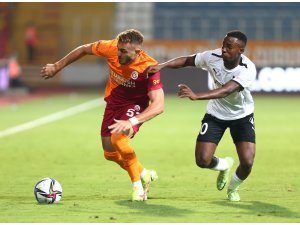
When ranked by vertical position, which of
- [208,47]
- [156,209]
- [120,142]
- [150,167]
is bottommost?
[150,167]

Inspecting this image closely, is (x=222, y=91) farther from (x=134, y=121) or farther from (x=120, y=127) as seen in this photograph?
(x=120, y=127)

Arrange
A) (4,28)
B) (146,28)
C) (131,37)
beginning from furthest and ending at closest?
(4,28), (146,28), (131,37)

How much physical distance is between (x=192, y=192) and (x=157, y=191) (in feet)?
1.41

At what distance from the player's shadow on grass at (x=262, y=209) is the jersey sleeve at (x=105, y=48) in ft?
6.70

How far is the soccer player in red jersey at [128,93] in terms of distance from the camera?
1040 centimetres

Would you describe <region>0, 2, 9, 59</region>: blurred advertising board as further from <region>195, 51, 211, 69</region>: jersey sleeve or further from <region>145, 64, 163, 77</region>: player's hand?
<region>145, 64, 163, 77</region>: player's hand

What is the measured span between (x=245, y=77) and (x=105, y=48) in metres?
1.64

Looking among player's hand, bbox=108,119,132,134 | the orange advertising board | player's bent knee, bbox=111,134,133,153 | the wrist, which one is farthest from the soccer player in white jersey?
the orange advertising board

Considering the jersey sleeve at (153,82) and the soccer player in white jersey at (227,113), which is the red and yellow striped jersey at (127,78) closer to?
the jersey sleeve at (153,82)

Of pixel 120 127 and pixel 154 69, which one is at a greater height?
pixel 154 69

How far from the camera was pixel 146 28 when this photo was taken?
37.4 meters

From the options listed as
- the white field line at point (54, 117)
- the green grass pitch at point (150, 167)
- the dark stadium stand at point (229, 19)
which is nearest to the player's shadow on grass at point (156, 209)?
the green grass pitch at point (150, 167)

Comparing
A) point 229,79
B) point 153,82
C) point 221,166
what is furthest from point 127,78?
point 221,166

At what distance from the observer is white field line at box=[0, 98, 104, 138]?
20086 mm
